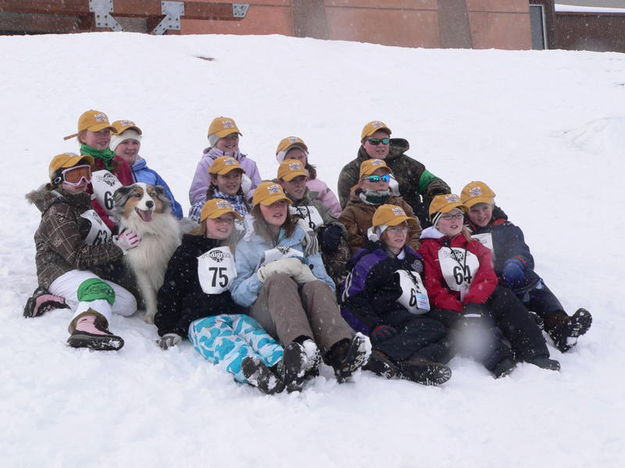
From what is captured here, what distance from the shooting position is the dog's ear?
474 cm

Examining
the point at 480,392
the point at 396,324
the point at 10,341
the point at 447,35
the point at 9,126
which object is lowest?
the point at 480,392

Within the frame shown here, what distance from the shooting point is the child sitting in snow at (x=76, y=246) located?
4.58m

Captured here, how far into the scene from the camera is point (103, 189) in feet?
16.7

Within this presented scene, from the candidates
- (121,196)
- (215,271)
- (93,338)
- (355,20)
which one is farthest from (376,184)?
(355,20)

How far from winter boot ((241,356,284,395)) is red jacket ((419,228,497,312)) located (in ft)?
5.21

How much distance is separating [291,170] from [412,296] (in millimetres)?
1490

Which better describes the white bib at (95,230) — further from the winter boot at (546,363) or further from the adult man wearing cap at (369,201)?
the winter boot at (546,363)

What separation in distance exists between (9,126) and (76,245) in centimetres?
708

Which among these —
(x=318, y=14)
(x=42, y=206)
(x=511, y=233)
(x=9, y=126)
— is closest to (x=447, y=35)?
(x=318, y=14)

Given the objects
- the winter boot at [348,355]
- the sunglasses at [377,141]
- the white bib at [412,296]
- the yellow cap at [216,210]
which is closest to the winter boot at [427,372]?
the winter boot at [348,355]

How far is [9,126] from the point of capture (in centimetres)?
1060

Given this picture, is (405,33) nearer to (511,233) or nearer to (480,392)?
(511,233)

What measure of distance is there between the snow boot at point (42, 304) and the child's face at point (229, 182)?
1530mm

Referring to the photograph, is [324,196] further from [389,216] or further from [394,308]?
[394,308]
